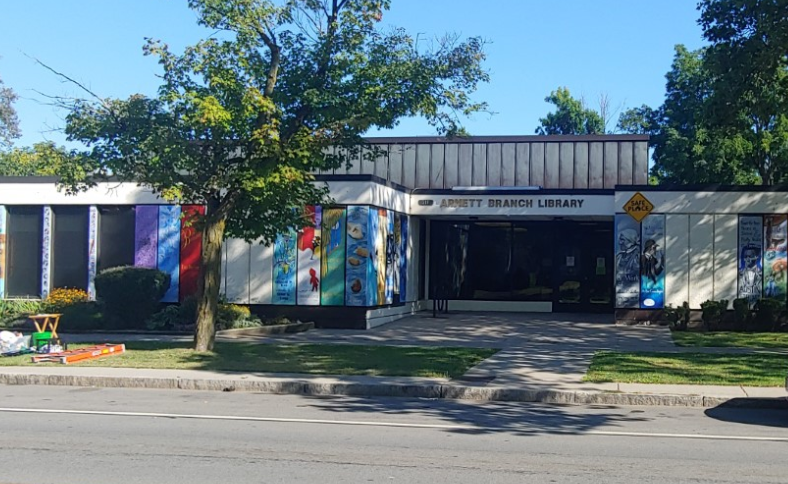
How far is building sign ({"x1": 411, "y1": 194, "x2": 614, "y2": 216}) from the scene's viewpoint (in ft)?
85.8

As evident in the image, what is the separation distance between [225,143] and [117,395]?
566 centimetres

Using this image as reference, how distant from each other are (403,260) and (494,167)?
5.79m

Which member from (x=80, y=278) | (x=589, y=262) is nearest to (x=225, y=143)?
(x=80, y=278)

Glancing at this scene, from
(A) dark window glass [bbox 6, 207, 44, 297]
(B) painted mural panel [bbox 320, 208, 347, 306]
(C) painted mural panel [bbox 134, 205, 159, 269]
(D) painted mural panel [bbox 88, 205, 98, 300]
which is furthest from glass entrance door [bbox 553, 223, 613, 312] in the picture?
(A) dark window glass [bbox 6, 207, 44, 297]

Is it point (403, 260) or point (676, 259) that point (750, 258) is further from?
point (403, 260)

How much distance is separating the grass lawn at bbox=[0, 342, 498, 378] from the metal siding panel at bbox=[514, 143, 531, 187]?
43.0 ft

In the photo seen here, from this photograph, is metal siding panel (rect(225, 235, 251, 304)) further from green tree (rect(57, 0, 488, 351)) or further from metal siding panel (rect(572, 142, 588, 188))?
metal siding panel (rect(572, 142, 588, 188))

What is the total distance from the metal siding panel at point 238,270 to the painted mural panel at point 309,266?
5.31ft

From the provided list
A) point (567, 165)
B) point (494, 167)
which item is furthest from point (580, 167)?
point (494, 167)

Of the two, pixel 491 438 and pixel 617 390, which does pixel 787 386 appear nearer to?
pixel 617 390

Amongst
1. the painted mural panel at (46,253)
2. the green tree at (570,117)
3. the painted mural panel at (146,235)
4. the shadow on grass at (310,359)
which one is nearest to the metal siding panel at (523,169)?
the painted mural panel at (146,235)

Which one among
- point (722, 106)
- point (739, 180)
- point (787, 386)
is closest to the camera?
point (787, 386)

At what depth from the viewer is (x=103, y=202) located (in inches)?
984

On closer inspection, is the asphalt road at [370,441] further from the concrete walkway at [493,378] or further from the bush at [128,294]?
the bush at [128,294]
